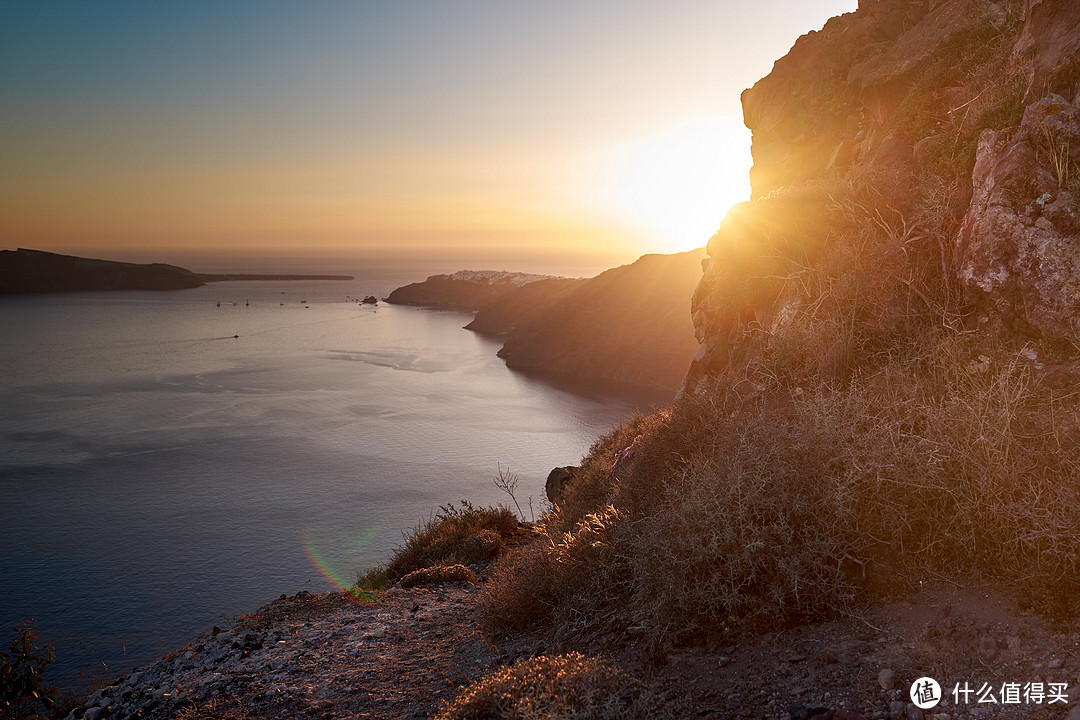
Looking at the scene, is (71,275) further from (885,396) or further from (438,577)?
(885,396)

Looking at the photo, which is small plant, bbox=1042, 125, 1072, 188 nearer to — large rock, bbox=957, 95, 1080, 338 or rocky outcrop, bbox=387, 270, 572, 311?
large rock, bbox=957, 95, 1080, 338

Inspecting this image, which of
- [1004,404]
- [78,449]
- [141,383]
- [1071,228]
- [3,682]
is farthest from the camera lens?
[141,383]

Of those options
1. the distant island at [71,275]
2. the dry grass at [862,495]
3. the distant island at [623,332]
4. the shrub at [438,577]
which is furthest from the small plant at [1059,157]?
the distant island at [71,275]

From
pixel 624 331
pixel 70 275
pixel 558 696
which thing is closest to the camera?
pixel 558 696

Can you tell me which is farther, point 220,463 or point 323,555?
point 220,463

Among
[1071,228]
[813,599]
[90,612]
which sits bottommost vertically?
[90,612]

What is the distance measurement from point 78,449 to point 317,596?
34.0m

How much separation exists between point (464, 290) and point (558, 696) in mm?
120604

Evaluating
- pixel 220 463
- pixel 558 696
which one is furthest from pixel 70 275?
pixel 558 696

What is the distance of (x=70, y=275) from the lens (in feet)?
446

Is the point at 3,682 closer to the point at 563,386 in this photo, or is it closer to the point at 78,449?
the point at 78,449

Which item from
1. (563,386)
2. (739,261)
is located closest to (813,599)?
(739,261)

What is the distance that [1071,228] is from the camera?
5754 mm

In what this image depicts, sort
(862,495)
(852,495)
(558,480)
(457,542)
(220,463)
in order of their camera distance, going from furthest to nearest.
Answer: (220,463) → (558,480) → (457,542) → (862,495) → (852,495)
